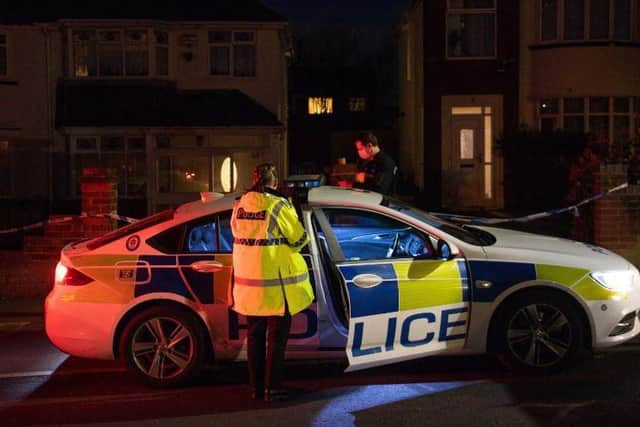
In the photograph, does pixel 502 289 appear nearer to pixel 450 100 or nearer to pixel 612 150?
pixel 612 150

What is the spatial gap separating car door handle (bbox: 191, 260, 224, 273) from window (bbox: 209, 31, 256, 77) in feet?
69.4

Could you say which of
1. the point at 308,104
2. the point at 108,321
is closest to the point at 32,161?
the point at 108,321

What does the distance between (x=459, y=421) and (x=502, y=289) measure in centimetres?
126

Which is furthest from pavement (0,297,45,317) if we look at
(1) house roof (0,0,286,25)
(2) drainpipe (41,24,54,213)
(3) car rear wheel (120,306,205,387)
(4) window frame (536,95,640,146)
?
(1) house roof (0,0,286,25)

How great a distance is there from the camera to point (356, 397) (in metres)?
6.67

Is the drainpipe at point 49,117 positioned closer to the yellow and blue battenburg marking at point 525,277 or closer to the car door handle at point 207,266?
the car door handle at point 207,266

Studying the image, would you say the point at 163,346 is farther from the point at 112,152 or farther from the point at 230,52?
the point at 230,52

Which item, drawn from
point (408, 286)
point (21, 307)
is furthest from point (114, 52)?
point (408, 286)

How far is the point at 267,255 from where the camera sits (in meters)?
6.25

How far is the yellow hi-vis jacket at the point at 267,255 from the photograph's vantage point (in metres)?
6.25

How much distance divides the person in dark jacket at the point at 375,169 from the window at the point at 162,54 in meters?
18.3

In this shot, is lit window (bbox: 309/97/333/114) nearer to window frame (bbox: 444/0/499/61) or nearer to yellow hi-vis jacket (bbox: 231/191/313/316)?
window frame (bbox: 444/0/499/61)

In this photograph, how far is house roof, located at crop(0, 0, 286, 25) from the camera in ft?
89.1

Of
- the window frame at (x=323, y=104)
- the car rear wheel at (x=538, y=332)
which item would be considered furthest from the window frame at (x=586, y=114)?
the window frame at (x=323, y=104)
